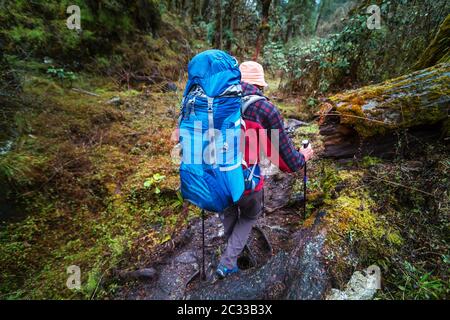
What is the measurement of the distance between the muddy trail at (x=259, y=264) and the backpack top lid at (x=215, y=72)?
1.81m

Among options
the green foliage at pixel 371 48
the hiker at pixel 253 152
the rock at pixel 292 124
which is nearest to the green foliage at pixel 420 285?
the hiker at pixel 253 152

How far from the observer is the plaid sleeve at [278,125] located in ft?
7.63

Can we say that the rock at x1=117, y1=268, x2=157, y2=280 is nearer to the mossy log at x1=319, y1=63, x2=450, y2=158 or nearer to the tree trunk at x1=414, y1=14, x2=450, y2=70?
the mossy log at x1=319, y1=63, x2=450, y2=158

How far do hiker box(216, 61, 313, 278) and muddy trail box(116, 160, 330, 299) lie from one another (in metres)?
0.31

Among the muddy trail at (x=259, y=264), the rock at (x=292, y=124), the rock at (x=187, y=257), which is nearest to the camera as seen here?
the muddy trail at (x=259, y=264)

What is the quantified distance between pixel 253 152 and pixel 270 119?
14.5 inches

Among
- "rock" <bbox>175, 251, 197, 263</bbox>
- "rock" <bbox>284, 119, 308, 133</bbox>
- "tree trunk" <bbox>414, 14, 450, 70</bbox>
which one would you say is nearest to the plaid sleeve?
"rock" <bbox>175, 251, 197, 263</bbox>

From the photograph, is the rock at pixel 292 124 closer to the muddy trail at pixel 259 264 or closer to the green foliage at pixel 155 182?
the muddy trail at pixel 259 264

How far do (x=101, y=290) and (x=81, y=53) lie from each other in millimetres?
7241

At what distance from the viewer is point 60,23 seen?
7223mm

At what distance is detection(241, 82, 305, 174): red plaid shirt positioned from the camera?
7.64 feet
